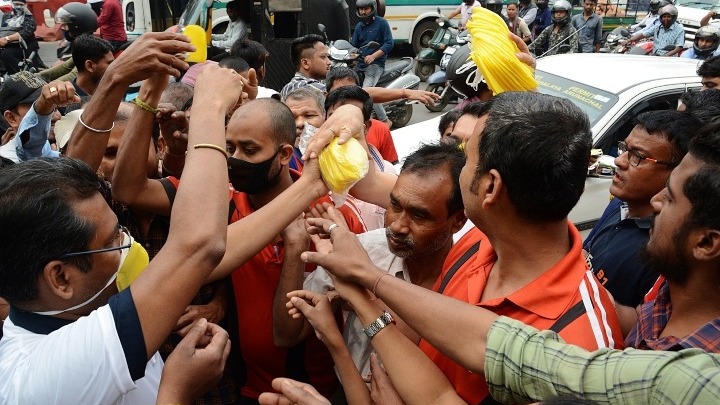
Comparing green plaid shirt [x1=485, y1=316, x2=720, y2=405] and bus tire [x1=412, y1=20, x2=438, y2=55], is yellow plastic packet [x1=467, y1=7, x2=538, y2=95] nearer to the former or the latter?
green plaid shirt [x1=485, y1=316, x2=720, y2=405]

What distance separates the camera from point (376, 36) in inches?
417

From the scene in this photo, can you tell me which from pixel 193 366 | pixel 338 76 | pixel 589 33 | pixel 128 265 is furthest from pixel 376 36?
pixel 193 366

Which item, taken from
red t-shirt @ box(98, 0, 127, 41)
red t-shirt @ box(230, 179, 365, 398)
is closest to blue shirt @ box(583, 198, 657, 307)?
red t-shirt @ box(230, 179, 365, 398)

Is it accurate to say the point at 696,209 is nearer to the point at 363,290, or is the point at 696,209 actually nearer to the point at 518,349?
the point at 518,349

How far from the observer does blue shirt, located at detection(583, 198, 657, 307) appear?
8.60 feet

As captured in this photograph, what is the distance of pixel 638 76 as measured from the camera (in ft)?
17.4

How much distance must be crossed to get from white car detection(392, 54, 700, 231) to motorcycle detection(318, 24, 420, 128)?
3.29 m

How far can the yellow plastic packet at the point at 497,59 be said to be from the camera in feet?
11.7

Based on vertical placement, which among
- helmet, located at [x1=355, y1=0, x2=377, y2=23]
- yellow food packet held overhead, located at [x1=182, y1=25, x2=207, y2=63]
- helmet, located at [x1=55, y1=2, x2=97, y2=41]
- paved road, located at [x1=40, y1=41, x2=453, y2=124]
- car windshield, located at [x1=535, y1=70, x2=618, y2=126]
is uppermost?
yellow food packet held overhead, located at [x1=182, y1=25, x2=207, y2=63]

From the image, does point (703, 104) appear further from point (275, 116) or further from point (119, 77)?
point (119, 77)

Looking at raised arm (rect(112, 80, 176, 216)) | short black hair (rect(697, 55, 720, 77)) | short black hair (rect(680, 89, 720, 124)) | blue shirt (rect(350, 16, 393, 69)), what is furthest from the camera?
blue shirt (rect(350, 16, 393, 69))

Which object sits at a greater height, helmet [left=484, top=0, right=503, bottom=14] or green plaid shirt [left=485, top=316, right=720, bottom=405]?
green plaid shirt [left=485, top=316, right=720, bottom=405]

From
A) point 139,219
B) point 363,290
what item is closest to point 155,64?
point 139,219

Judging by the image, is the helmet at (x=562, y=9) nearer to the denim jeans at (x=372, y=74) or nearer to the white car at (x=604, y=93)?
the denim jeans at (x=372, y=74)
